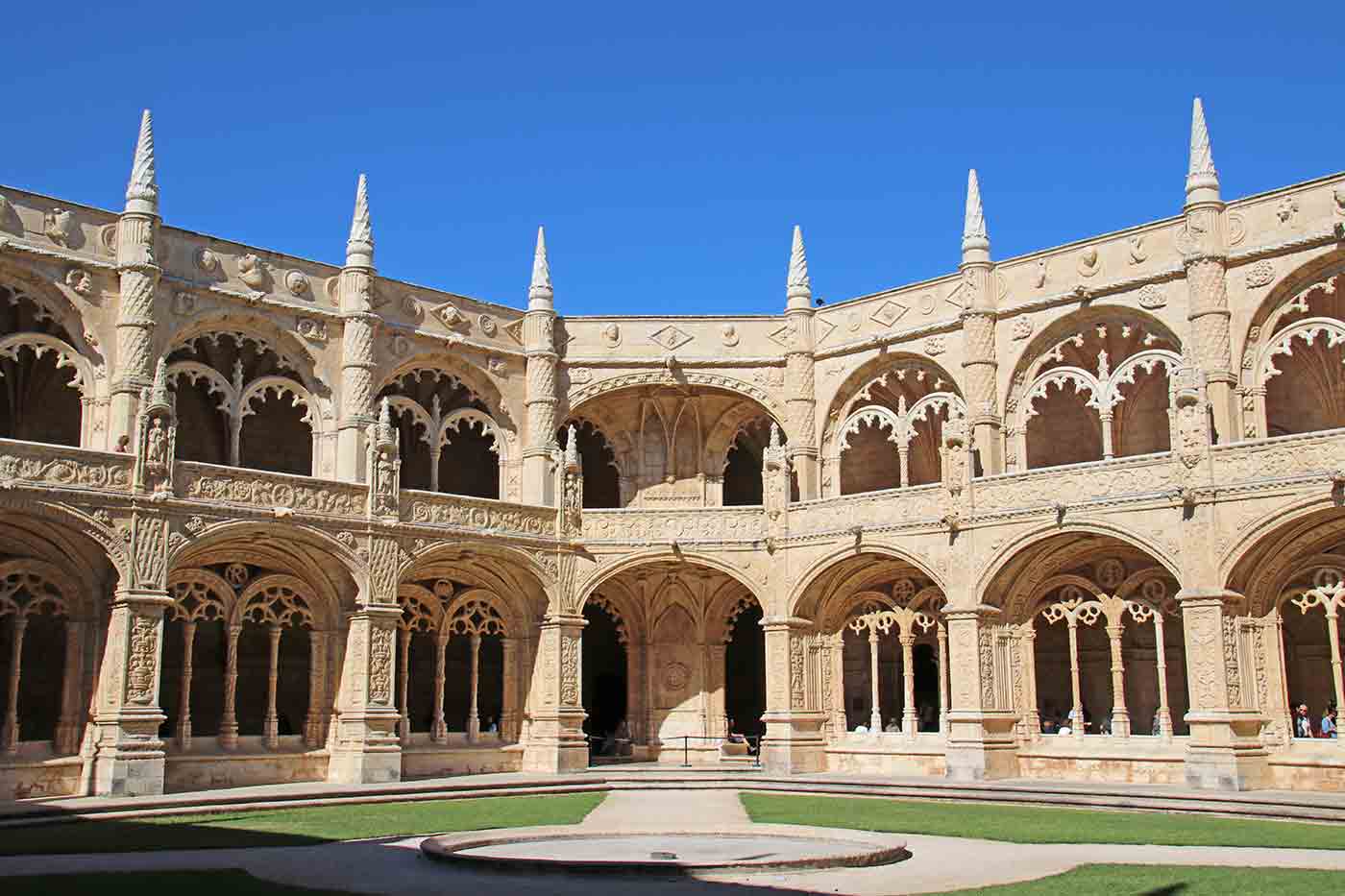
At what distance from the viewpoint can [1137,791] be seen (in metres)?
24.0

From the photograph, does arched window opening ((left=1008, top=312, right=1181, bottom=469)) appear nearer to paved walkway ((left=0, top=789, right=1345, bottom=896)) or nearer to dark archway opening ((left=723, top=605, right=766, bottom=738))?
dark archway opening ((left=723, top=605, right=766, bottom=738))

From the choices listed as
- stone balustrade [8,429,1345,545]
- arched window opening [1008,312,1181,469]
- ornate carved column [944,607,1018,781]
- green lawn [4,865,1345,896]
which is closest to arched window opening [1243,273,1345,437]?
arched window opening [1008,312,1181,469]

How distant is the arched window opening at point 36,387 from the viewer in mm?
28234

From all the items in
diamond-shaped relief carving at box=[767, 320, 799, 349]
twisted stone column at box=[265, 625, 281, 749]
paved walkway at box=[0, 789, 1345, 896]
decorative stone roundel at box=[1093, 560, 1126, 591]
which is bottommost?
paved walkway at box=[0, 789, 1345, 896]

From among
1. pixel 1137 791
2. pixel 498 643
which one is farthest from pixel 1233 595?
pixel 498 643

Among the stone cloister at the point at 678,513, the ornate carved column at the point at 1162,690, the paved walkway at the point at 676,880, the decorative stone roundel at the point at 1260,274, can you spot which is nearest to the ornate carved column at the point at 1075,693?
the stone cloister at the point at 678,513

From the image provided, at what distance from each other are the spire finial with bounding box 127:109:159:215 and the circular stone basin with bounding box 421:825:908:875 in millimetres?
15945

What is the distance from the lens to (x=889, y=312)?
3297 centimetres

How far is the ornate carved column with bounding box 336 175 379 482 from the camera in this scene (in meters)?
30.6

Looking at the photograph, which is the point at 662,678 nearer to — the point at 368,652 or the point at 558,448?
the point at 558,448

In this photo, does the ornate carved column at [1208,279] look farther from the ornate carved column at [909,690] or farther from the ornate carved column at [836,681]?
the ornate carved column at [836,681]

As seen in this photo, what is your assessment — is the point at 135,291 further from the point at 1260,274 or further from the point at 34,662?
the point at 1260,274

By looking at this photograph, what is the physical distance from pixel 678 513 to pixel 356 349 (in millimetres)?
7878

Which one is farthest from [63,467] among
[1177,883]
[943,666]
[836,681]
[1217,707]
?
[1217,707]
